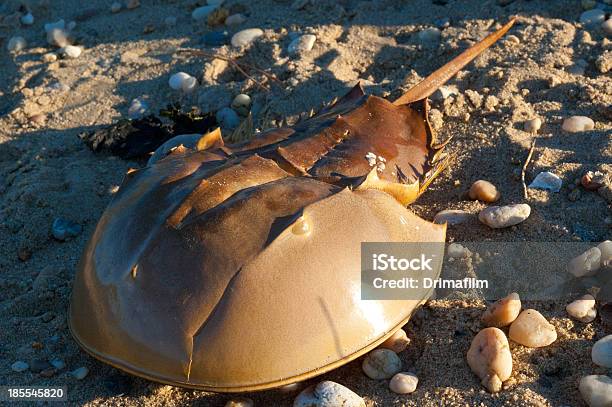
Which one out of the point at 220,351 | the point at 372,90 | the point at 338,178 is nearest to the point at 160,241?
the point at 220,351

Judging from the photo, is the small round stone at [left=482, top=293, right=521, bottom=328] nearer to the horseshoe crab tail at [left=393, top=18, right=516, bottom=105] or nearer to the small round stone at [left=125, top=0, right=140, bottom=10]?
the horseshoe crab tail at [left=393, top=18, right=516, bottom=105]

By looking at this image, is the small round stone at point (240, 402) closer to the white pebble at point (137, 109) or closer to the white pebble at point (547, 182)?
the white pebble at point (547, 182)

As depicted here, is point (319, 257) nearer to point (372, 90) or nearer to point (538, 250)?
point (538, 250)

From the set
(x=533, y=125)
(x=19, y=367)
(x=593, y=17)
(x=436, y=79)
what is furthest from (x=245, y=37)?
(x=19, y=367)

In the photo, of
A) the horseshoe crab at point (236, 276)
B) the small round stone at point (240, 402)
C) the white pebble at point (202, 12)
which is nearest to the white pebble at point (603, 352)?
the horseshoe crab at point (236, 276)

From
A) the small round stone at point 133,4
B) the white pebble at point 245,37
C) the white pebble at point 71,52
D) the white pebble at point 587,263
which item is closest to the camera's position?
the white pebble at point 587,263

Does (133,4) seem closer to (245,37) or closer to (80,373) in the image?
(245,37)
